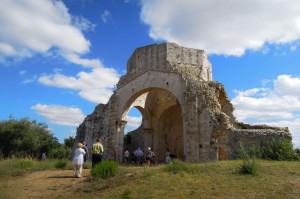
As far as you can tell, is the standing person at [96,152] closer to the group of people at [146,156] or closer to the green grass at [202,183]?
the green grass at [202,183]

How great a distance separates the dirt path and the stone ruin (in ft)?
23.4

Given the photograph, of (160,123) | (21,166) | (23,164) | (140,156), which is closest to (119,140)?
(140,156)

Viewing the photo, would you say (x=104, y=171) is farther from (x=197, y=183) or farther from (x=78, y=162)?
(x=197, y=183)

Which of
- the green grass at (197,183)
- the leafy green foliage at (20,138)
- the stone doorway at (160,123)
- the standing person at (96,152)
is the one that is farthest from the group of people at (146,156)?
the leafy green foliage at (20,138)

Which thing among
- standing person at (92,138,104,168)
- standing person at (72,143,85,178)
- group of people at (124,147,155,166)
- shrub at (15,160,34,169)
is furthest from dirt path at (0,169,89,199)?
group of people at (124,147,155,166)

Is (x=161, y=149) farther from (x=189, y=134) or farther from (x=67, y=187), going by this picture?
(x=67, y=187)

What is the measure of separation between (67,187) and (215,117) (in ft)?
28.5

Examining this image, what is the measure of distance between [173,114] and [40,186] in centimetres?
1590

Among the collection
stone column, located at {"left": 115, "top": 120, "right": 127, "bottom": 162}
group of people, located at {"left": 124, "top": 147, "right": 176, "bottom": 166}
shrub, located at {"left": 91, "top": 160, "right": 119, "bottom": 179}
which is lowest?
shrub, located at {"left": 91, "top": 160, "right": 119, "bottom": 179}

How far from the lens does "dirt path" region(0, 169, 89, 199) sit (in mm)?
8680

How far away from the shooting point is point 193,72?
20797 millimetres

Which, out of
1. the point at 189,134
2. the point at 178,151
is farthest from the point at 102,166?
the point at 178,151

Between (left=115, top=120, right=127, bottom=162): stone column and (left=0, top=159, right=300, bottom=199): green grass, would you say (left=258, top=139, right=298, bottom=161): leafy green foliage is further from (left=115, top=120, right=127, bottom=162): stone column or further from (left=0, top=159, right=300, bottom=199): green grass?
(left=115, top=120, right=127, bottom=162): stone column

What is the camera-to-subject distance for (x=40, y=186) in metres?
9.88
